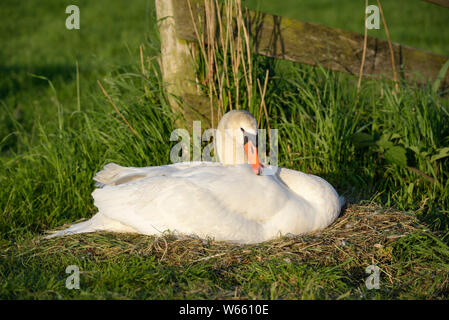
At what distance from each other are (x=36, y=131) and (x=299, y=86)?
173 inches

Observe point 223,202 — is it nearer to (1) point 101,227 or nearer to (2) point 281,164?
(1) point 101,227

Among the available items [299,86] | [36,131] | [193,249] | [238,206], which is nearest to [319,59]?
[299,86]

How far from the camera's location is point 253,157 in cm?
459

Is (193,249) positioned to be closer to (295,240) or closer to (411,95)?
(295,240)

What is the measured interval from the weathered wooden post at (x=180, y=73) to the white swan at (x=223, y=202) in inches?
40.8

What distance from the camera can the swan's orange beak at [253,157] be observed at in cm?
453

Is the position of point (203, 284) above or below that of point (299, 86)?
below

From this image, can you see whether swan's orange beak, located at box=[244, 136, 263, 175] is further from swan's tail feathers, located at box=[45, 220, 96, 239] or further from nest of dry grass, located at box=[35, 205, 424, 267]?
swan's tail feathers, located at box=[45, 220, 96, 239]

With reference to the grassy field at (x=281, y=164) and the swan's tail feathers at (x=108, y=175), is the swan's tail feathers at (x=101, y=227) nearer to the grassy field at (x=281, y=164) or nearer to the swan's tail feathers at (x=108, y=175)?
the grassy field at (x=281, y=164)

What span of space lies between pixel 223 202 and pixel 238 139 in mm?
737

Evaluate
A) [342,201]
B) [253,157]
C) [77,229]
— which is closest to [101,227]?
[77,229]

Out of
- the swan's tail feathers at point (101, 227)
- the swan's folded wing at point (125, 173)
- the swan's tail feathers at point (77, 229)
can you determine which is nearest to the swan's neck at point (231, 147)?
the swan's folded wing at point (125, 173)

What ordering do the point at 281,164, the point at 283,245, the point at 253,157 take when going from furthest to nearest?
the point at 281,164 → the point at 253,157 → the point at 283,245

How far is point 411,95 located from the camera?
6.05m
